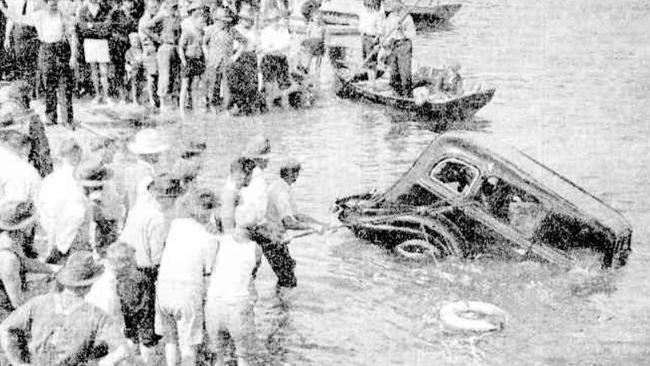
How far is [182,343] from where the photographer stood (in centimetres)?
725

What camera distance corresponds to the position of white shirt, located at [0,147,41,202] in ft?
27.8

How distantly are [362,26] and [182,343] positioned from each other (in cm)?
1458

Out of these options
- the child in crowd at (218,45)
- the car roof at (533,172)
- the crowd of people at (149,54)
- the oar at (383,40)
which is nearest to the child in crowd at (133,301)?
the car roof at (533,172)

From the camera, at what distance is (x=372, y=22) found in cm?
2075

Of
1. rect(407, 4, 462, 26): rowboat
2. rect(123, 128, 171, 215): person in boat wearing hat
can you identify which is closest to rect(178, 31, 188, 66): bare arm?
rect(123, 128, 171, 215): person in boat wearing hat

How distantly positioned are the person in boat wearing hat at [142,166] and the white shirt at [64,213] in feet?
1.79

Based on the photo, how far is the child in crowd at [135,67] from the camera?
1706cm

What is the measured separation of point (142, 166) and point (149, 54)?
8.51 meters

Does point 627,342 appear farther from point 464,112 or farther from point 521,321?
point 464,112

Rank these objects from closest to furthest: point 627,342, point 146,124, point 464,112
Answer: point 627,342 → point 146,124 → point 464,112

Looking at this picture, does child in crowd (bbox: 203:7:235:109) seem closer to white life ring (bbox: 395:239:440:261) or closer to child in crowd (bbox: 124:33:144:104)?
child in crowd (bbox: 124:33:144:104)

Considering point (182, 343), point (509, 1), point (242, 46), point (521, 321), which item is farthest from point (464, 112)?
point (509, 1)

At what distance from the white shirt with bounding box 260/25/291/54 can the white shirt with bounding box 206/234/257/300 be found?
1163 cm

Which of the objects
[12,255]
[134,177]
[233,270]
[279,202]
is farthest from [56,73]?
[233,270]
